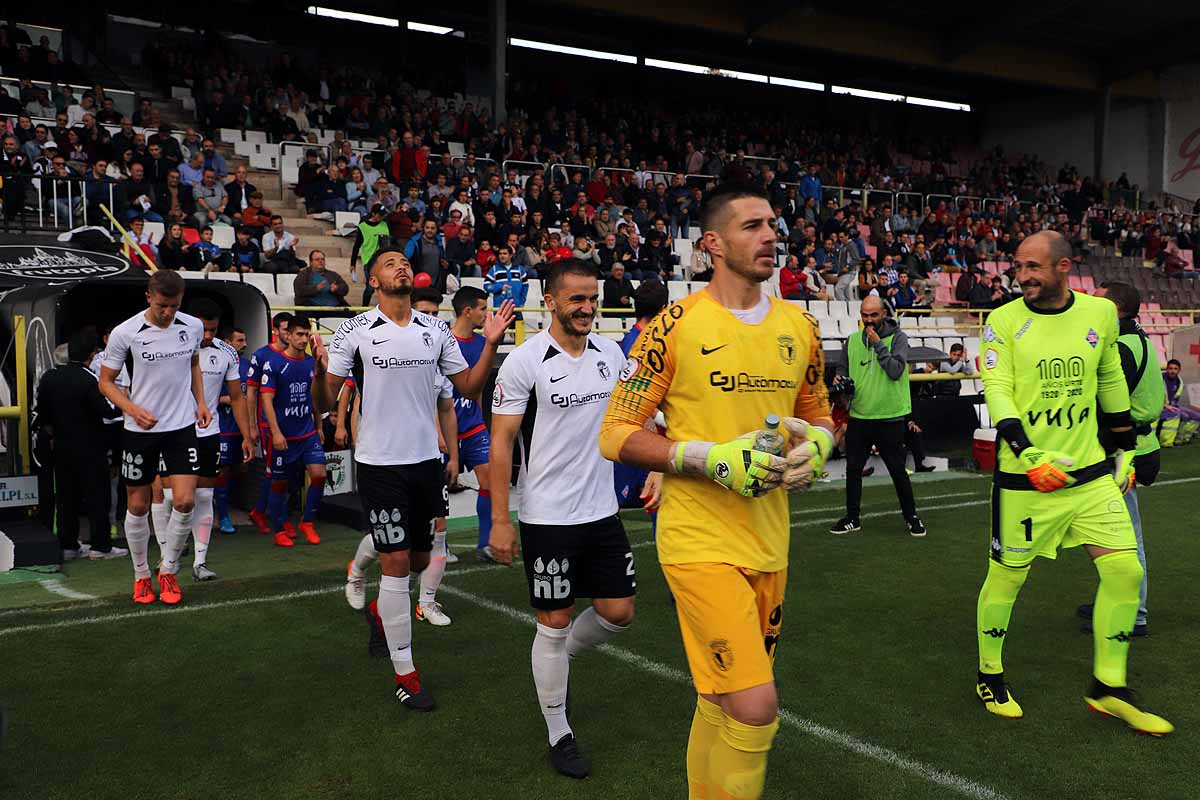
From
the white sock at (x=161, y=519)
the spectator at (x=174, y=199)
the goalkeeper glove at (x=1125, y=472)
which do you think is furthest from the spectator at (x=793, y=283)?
the goalkeeper glove at (x=1125, y=472)

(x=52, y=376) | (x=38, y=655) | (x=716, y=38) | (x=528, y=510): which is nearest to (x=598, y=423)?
(x=528, y=510)

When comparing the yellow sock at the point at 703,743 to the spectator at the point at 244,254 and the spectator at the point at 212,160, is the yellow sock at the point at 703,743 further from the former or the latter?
the spectator at the point at 212,160

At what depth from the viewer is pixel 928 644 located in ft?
20.1

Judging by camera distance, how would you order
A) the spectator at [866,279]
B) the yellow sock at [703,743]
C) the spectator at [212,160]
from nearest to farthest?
the yellow sock at [703,743] < the spectator at [212,160] < the spectator at [866,279]

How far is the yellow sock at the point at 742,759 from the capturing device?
124 inches

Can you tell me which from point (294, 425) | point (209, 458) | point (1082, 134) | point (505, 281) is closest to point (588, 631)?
point (209, 458)

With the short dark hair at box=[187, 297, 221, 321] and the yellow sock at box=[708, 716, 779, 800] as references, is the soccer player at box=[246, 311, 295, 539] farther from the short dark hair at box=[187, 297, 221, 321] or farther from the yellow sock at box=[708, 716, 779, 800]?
the yellow sock at box=[708, 716, 779, 800]

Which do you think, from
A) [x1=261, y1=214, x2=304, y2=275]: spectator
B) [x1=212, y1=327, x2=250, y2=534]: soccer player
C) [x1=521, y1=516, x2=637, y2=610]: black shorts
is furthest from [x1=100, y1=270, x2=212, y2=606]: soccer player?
[x1=261, y1=214, x2=304, y2=275]: spectator

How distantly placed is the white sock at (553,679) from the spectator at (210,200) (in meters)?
13.1

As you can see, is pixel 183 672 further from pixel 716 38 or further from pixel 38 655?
pixel 716 38

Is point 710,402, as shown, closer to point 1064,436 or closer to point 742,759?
point 742,759

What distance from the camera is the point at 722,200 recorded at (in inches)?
135

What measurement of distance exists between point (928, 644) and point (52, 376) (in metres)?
7.76

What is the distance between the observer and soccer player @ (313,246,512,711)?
5.24 metres
